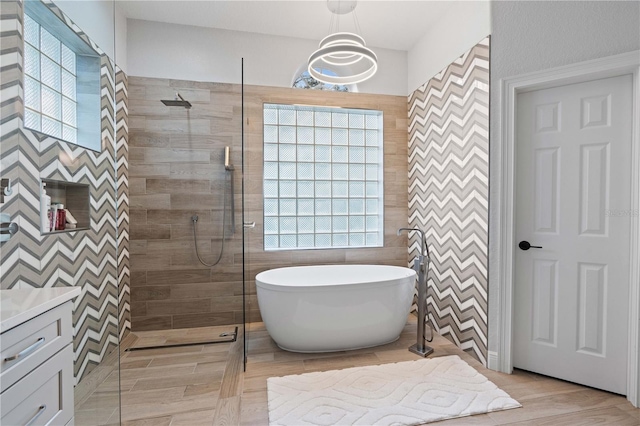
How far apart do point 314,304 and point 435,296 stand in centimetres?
129

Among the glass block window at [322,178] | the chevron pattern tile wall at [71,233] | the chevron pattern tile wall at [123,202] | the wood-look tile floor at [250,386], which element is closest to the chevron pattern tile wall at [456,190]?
the wood-look tile floor at [250,386]

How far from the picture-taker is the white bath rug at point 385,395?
166cm

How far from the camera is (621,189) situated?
1.85m

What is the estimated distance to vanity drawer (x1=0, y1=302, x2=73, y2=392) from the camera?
0.85 m

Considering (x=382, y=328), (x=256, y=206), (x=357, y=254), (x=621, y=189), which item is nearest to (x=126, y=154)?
(x=256, y=206)

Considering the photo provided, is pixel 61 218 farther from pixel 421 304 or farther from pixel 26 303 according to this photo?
pixel 421 304

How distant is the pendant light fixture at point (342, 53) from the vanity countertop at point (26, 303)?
6.57 feet

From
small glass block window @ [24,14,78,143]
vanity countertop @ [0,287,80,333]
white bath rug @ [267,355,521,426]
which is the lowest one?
white bath rug @ [267,355,521,426]

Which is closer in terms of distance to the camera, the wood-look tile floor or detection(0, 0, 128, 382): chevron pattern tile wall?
detection(0, 0, 128, 382): chevron pattern tile wall

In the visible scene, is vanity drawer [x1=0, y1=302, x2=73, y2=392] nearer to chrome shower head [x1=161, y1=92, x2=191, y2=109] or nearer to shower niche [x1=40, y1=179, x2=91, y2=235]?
shower niche [x1=40, y1=179, x2=91, y2=235]

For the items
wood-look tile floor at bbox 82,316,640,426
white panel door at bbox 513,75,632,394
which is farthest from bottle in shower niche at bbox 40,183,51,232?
white panel door at bbox 513,75,632,394

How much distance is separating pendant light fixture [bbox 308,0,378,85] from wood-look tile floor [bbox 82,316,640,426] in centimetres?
225

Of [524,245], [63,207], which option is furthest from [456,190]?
[63,207]

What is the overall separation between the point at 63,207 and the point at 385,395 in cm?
228
